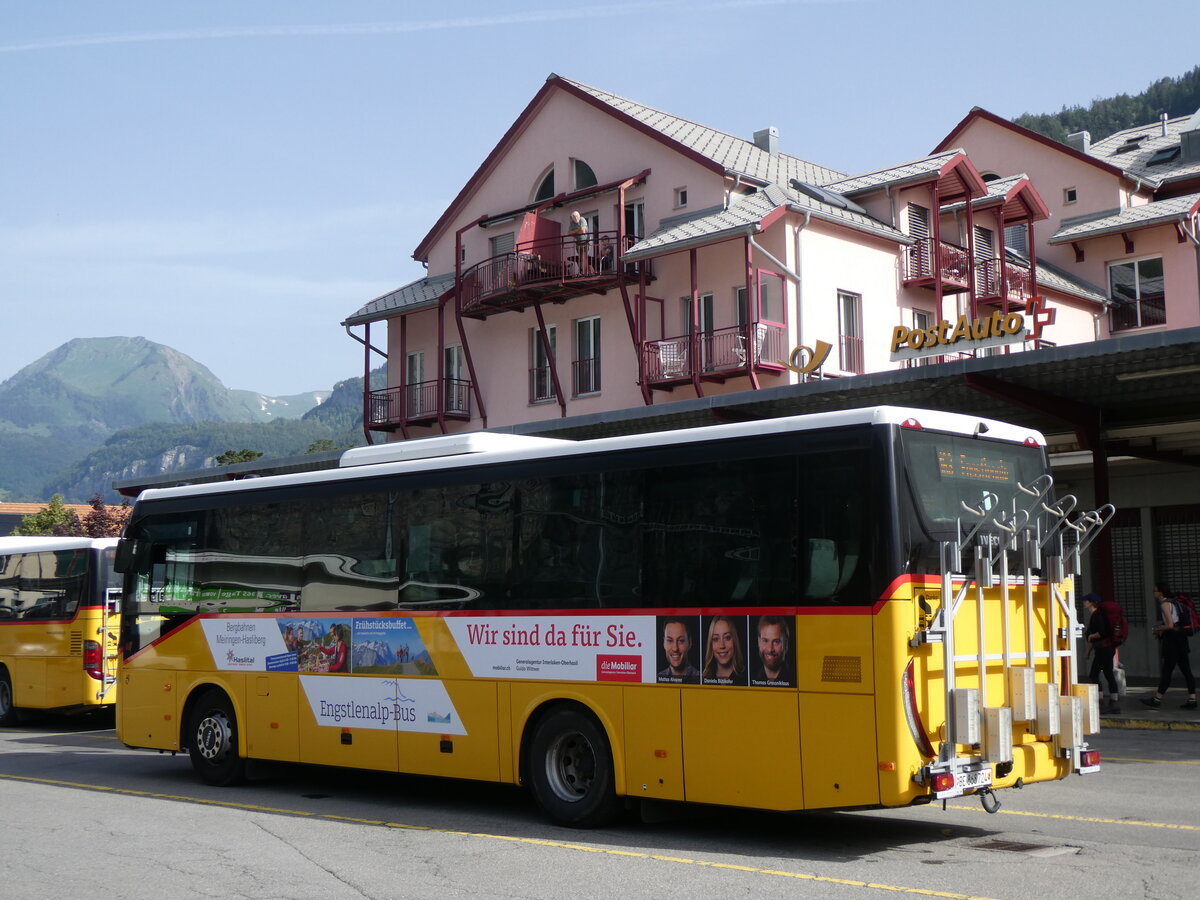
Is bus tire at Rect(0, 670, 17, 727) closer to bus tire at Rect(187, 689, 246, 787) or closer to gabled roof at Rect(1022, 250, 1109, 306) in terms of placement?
bus tire at Rect(187, 689, 246, 787)

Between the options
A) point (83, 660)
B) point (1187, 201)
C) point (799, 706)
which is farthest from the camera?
point (1187, 201)

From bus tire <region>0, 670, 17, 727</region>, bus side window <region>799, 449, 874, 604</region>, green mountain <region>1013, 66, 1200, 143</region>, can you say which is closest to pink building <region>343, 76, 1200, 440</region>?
bus tire <region>0, 670, 17, 727</region>

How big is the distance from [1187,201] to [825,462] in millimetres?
32496

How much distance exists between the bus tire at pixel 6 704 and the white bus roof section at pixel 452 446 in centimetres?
1101

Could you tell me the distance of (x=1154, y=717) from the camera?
1784cm

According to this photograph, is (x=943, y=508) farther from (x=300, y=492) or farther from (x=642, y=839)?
(x=300, y=492)

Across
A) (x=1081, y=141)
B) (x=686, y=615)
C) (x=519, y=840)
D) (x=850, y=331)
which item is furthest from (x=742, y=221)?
(x=519, y=840)

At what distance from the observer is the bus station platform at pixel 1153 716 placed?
1730 centimetres

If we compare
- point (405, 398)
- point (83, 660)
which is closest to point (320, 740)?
point (83, 660)

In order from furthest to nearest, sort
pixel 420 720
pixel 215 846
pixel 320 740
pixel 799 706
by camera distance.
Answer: pixel 320 740 < pixel 420 720 < pixel 215 846 < pixel 799 706

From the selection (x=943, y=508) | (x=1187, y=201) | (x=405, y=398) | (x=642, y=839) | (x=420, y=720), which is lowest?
(x=642, y=839)

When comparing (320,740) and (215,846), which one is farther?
(320,740)

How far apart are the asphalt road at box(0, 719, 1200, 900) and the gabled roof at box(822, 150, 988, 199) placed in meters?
22.5

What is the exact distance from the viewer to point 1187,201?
37.3 m
